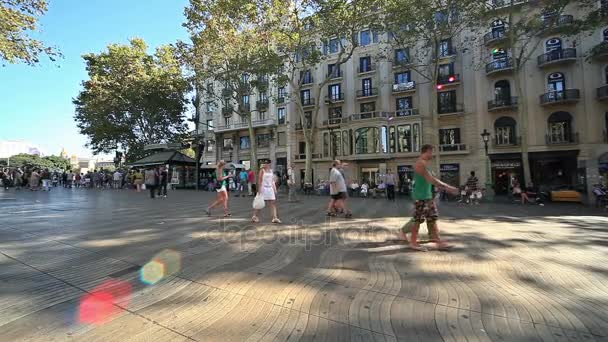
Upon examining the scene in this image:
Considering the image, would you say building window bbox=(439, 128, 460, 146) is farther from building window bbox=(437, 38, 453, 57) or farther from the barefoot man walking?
the barefoot man walking

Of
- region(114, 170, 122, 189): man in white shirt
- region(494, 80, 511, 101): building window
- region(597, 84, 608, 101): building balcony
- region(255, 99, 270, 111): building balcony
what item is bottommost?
region(114, 170, 122, 189): man in white shirt

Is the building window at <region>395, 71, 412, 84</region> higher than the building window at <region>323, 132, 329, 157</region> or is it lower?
higher

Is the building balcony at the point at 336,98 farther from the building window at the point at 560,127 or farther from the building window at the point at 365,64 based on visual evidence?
the building window at the point at 560,127

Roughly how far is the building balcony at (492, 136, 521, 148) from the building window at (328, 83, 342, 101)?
15.0 meters

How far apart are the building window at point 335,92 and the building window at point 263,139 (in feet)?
29.8

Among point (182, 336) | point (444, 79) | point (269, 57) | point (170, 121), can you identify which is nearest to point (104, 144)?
point (170, 121)

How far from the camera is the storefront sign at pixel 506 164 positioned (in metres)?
26.9

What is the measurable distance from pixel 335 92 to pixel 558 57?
746 inches

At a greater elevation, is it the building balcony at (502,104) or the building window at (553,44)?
the building window at (553,44)

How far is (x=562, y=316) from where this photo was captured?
2832mm

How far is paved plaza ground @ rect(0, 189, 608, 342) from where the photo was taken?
2615mm

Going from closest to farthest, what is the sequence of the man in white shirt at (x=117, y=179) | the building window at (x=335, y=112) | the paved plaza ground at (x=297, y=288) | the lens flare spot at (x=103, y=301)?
the paved plaza ground at (x=297, y=288)
the lens flare spot at (x=103, y=301)
the man in white shirt at (x=117, y=179)
the building window at (x=335, y=112)

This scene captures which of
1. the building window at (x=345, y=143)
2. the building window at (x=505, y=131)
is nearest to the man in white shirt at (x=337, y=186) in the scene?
the building window at (x=505, y=131)

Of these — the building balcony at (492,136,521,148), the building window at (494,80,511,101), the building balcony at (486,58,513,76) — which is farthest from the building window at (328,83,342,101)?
the building balcony at (492,136,521,148)
